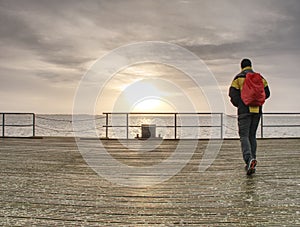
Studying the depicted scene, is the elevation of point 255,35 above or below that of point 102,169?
above

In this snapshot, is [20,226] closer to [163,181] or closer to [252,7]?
[163,181]

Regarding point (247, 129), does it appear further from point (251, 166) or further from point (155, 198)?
point (155, 198)

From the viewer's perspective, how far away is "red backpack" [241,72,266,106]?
559 centimetres

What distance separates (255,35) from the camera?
16.9 m

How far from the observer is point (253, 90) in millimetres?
5582

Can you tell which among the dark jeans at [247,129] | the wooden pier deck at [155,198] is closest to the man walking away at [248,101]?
the dark jeans at [247,129]

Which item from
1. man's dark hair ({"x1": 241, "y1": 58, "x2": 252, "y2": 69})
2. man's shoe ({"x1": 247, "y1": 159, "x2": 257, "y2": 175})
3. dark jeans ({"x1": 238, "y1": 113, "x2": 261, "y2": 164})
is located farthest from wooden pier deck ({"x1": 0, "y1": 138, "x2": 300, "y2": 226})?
man's dark hair ({"x1": 241, "y1": 58, "x2": 252, "y2": 69})

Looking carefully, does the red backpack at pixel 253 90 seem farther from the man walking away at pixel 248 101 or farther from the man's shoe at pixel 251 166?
the man's shoe at pixel 251 166

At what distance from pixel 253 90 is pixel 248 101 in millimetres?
169

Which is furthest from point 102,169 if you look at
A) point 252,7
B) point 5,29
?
point 5,29

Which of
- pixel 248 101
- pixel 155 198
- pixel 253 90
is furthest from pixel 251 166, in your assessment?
pixel 155 198

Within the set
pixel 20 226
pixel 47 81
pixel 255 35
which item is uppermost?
pixel 255 35

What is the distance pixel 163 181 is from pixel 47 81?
16.5 m

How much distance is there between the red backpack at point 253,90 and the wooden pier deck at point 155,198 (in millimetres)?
1051
